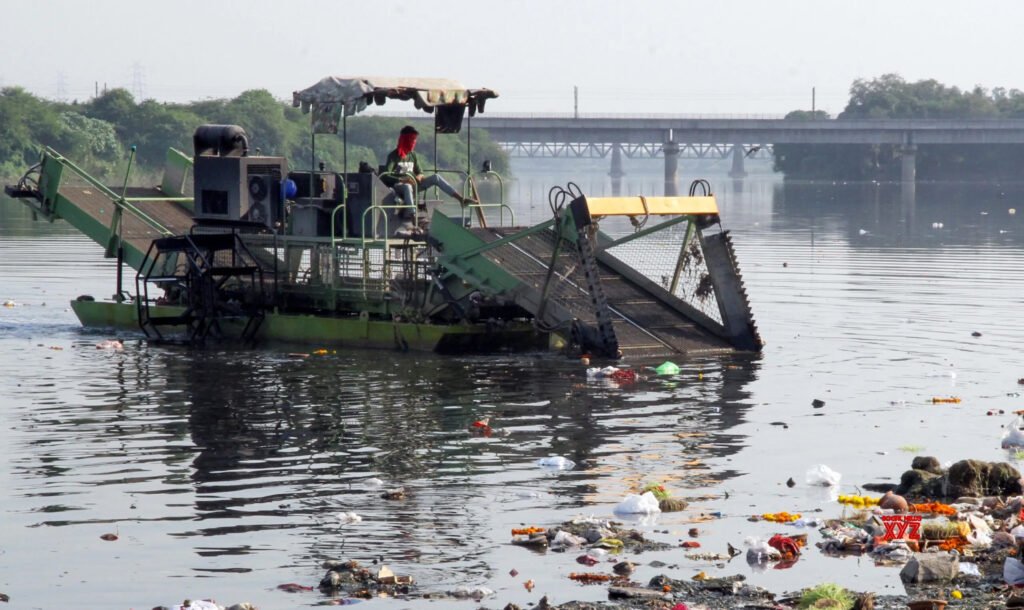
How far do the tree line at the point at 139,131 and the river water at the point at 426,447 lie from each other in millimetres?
62235

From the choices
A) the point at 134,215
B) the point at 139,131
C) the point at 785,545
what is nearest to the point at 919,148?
the point at 139,131

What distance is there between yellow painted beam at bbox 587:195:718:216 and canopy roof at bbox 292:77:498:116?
2715 millimetres

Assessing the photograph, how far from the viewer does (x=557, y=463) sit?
1164 centimetres

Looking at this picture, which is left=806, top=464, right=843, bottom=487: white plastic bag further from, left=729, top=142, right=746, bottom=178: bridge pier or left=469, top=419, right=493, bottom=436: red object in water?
left=729, top=142, right=746, bottom=178: bridge pier

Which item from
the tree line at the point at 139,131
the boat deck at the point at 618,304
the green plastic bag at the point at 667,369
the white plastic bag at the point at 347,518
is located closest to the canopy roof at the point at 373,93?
the boat deck at the point at 618,304

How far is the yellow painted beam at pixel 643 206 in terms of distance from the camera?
56.5 ft

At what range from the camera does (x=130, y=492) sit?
419 inches

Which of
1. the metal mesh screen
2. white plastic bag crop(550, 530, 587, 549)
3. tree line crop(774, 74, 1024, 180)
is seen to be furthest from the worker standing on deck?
tree line crop(774, 74, 1024, 180)

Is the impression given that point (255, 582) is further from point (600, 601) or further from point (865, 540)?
point (865, 540)

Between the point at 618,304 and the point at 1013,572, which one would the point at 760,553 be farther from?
the point at 618,304

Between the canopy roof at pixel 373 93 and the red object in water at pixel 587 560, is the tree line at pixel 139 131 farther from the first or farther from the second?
the red object in water at pixel 587 560

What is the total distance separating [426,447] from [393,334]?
18.9 ft

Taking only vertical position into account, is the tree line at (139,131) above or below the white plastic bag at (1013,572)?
above

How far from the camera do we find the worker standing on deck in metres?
18.7
